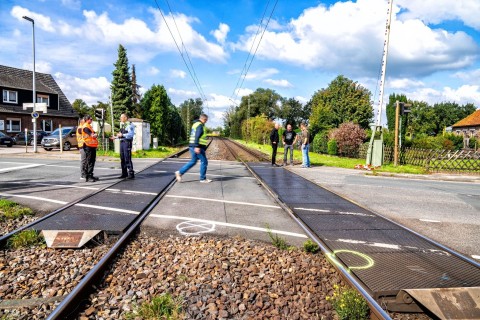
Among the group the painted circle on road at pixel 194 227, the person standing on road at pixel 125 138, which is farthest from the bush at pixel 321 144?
the painted circle on road at pixel 194 227

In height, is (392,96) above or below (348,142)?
above

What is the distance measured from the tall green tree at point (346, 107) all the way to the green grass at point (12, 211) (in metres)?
47.4

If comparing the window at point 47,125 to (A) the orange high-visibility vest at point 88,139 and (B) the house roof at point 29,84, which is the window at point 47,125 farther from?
(A) the orange high-visibility vest at point 88,139

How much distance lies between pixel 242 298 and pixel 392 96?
2848cm

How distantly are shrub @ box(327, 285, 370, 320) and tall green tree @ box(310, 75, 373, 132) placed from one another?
161 feet

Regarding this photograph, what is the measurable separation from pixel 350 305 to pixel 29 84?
153ft

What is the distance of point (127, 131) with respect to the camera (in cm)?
1046

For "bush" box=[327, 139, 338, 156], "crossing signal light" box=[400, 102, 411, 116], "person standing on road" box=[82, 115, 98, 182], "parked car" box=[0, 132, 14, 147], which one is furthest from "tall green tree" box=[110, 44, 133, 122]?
"person standing on road" box=[82, 115, 98, 182]

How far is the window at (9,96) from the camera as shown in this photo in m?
37.4

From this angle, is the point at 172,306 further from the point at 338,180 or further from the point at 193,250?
the point at 338,180

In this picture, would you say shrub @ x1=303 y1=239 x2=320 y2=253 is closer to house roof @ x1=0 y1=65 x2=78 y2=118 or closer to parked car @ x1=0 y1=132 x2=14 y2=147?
parked car @ x1=0 y1=132 x2=14 y2=147

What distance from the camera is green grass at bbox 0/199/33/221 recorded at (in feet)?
19.8

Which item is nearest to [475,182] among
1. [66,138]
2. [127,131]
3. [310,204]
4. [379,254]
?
[310,204]

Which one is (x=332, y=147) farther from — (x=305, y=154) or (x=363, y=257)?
(x=363, y=257)
